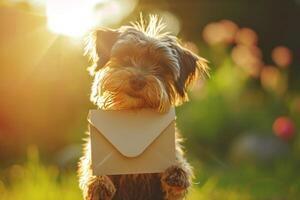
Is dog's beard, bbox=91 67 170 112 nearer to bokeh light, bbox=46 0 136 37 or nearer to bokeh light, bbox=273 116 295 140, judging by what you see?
bokeh light, bbox=46 0 136 37

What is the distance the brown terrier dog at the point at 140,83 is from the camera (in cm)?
503

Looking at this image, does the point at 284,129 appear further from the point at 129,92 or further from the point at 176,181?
the point at 129,92

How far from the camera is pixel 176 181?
5.05m

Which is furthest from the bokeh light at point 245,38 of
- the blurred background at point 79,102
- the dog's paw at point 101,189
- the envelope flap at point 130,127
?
the dog's paw at point 101,189

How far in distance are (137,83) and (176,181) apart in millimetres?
705

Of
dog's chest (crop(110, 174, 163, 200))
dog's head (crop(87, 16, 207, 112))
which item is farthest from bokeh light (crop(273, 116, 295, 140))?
dog's chest (crop(110, 174, 163, 200))

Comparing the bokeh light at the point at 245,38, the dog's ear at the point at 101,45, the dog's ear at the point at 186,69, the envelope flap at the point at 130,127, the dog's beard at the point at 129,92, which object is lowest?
the envelope flap at the point at 130,127

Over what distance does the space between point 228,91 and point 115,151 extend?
7.16 metres

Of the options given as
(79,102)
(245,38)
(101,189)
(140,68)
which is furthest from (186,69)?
(245,38)

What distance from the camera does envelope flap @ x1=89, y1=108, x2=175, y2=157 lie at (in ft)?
16.4

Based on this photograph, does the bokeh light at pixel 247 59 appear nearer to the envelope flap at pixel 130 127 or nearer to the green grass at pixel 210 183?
the green grass at pixel 210 183

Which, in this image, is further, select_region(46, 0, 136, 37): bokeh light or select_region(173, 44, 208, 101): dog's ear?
select_region(46, 0, 136, 37): bokeh light

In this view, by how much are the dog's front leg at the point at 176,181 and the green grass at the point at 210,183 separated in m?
0.93

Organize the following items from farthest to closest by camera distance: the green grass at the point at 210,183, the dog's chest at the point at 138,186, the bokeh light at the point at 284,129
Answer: the bokeh light at the point at 284,129 → the green grass at the point at 210,183 → the dog's chest at the point at 138,186
